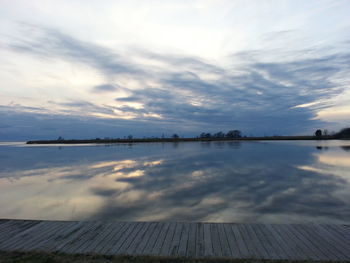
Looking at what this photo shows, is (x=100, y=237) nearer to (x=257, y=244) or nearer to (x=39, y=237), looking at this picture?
(x=39, y=237)

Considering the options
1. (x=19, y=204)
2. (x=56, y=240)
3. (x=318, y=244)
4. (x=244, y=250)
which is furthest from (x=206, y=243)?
(x=19, y=204)

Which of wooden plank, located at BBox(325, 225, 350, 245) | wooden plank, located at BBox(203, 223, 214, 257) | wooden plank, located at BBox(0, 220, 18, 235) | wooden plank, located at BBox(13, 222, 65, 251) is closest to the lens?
wooden plank, located at BBox(203, 223, 214, 257)

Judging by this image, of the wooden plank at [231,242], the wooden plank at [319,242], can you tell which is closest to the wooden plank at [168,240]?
the wooden plank at [231,242]

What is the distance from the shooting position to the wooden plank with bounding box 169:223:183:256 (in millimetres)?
3986

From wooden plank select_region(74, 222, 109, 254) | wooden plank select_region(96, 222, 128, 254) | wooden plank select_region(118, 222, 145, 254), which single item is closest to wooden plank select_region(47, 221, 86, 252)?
wooden plank select_region(74, 222, 109, 254)

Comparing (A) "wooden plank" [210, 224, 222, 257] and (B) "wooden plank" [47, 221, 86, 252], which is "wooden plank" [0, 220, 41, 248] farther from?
(A) "wooden plank" [210, 224, 222, 257]

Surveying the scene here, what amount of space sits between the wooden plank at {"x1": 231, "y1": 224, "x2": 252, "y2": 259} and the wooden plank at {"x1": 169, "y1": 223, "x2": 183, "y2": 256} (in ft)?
3.72

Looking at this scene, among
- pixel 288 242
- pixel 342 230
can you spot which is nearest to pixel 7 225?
pixel 288 242

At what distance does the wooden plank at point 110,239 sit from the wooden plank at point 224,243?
2.10 m

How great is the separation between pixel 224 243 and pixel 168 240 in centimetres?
108

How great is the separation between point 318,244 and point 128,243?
3.61 m

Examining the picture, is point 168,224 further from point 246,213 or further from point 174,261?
point 246,213

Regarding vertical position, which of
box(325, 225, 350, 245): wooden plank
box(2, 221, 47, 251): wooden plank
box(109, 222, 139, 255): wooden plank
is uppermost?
box(325, 225, 350, 245): wooden plank

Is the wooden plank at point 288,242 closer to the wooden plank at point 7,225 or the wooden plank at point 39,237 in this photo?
the wooden plank at point 39,237
